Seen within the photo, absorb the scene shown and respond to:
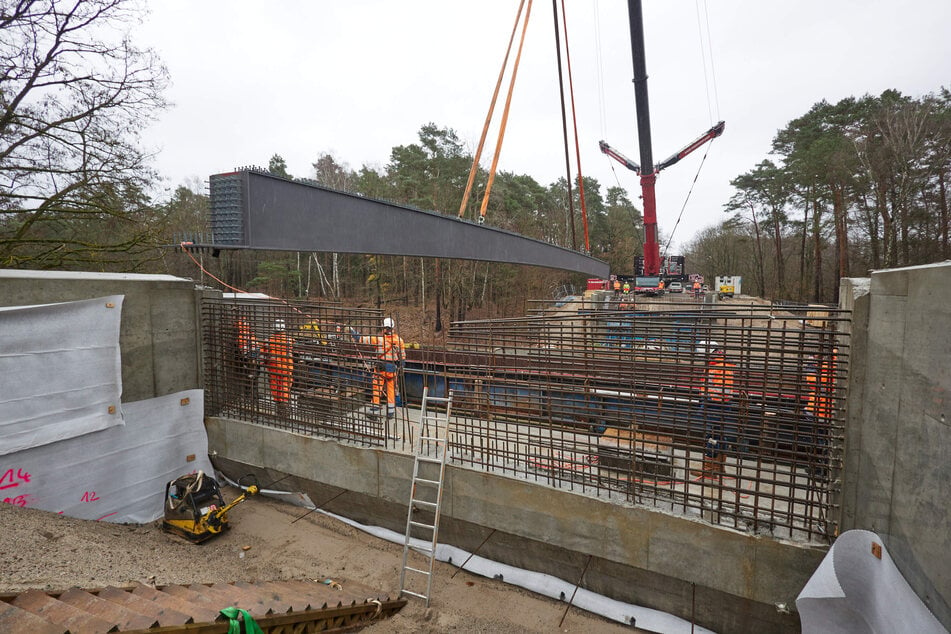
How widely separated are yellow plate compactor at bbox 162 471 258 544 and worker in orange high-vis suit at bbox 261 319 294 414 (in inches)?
63.1

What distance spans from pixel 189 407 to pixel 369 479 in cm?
399

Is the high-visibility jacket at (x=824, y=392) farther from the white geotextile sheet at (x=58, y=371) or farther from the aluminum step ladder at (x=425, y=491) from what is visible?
the white geotextile sheet at (x=58, y=371)

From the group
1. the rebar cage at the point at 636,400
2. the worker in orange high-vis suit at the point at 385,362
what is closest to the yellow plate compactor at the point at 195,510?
the rebar cage at the point at 636,400

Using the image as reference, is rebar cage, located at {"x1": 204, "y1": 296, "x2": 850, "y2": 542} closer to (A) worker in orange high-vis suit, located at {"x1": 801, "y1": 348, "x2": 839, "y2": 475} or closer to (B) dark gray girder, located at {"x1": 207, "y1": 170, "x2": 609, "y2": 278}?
(A) worker in orange high-vis suit, located at {"x1": 801, "y1": 348, "x2": 839, "y2": 475}

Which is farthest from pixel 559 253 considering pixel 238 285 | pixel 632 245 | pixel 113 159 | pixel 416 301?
pixel 632 245

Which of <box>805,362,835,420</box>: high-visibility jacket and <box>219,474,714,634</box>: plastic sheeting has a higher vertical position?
<box>805,362,835,420</box>: high-visibility jacket

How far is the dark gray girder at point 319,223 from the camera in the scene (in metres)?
4.23

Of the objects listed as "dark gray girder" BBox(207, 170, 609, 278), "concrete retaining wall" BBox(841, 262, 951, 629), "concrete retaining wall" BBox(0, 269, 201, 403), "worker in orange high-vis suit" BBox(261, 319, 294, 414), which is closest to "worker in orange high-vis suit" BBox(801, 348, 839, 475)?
"concrete retaining wall" BBox(841, 262, 951, 629)

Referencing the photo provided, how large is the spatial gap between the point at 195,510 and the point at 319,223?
480 cm

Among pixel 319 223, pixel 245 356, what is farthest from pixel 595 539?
pixel 245 356

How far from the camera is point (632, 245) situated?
44688 mm

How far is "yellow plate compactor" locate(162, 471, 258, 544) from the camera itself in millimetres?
6445

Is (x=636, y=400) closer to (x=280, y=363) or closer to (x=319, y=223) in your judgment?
(x=319, y=223)

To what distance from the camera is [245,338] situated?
8.01 m
